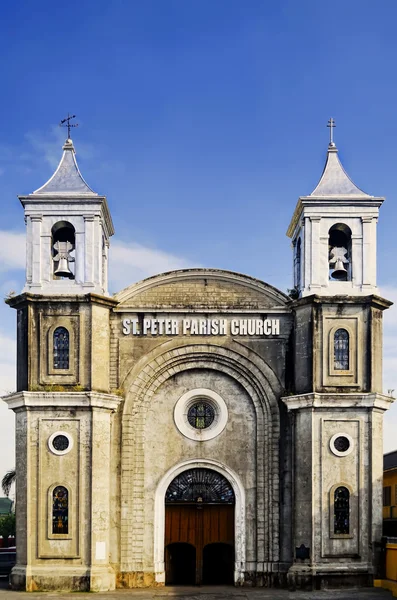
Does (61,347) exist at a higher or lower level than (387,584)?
higher

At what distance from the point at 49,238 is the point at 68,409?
6161mm

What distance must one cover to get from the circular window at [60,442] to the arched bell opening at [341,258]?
11.2 metres

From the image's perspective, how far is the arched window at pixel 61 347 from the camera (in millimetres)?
31672

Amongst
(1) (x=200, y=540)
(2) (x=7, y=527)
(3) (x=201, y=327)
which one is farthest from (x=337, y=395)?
(2) (x=7, y=527)

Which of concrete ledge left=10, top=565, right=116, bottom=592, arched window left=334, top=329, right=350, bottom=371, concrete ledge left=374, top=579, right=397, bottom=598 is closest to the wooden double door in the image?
concrete ledge left=10, top=565, right=116, bottom=592

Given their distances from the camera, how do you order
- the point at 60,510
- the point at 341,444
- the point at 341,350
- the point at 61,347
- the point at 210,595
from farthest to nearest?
the point at 341,350 → the point at 61,347 → the point at 341,444 → the point at 60,510 → the point at 210,595

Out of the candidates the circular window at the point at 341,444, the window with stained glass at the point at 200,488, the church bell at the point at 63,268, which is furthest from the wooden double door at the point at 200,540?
the church bell at the point at 63,268

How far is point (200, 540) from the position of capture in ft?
105

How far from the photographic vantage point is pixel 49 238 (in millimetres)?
32438

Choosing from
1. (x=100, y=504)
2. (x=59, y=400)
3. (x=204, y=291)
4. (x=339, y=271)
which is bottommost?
(x=100, y=504)

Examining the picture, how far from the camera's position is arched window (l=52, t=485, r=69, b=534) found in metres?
30.6

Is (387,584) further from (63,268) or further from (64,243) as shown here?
(64,243)

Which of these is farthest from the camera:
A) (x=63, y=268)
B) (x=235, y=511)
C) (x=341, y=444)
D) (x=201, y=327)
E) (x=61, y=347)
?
(x=201, y=327)

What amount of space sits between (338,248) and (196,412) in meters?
7.90
